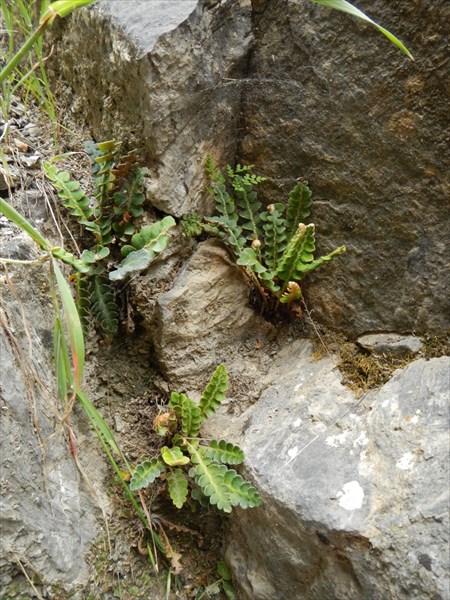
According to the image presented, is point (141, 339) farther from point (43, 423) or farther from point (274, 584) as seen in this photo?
point (274, 584)

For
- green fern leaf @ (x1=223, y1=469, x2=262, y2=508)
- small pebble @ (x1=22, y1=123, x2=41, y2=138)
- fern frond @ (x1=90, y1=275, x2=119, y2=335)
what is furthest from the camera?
small pebble @ (x1=22, y1=123, x2=41, y2=138)

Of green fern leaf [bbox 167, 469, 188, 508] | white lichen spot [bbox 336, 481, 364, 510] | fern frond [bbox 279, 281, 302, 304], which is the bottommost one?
green fern leaf [bbox 167, 469, 188, 508]

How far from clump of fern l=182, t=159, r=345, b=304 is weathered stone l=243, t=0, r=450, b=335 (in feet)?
0.28

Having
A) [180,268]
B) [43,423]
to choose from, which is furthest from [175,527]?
[180,268]

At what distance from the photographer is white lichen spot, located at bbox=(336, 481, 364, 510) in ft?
6.12

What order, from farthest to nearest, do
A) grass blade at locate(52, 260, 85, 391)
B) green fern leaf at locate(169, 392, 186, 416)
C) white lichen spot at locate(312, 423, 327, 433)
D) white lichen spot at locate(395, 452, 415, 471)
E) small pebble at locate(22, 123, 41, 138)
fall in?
small pebble at locate(22, 123, 41, 138), green fern leaf at locate(169, 392, 186, 416), white lichen spot at locate(312, 423, 327, 433), white lichen spot at locate(395, 452, 415, 471), grass blade at locate(52, 260, 85, 391)

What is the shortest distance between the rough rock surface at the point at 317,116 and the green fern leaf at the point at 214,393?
53cm

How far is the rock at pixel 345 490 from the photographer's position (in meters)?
1.75

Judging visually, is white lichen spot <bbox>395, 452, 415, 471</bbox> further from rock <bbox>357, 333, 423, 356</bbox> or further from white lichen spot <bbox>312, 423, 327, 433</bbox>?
rock <bbox>357, 333, 423, 356</bbox>

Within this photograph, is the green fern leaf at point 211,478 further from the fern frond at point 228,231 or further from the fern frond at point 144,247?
the fern frond at point 228,231

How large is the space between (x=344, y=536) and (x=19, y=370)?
1217mm

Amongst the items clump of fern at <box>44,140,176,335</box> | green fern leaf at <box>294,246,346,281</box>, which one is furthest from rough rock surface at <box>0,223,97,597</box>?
green fern leaf at <box>294,246,346,281</box>

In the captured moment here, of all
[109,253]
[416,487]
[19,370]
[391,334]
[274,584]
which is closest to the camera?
[416,487]

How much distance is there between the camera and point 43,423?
203 centimetres
